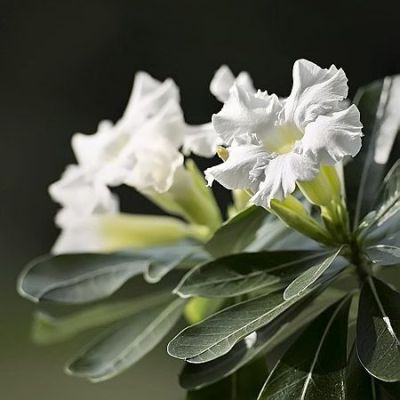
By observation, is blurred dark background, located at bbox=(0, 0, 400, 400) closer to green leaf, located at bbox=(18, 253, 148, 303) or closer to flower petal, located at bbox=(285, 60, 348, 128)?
green leaf, located at bbox=(18, 253, 148, 303)

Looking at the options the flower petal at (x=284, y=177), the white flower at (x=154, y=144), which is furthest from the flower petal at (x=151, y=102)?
the flower petal at (x=284, y=177)

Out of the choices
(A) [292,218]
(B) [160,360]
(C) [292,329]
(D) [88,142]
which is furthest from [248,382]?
(B) [160,360]

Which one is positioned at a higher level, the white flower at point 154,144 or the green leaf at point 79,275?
the white flower at point 154,144

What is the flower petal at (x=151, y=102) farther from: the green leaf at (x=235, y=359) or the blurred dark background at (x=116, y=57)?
the blurred dark background at (x=116, y=57)

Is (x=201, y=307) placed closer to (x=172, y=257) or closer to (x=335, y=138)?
(x=172, y=257)

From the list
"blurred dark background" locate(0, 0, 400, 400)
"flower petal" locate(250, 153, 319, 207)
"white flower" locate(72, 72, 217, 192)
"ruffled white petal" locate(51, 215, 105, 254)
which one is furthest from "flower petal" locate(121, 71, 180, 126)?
"blurred dark background" locate(0, 0, 400, 400)

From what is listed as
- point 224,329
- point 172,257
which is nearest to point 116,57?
point 172,257
